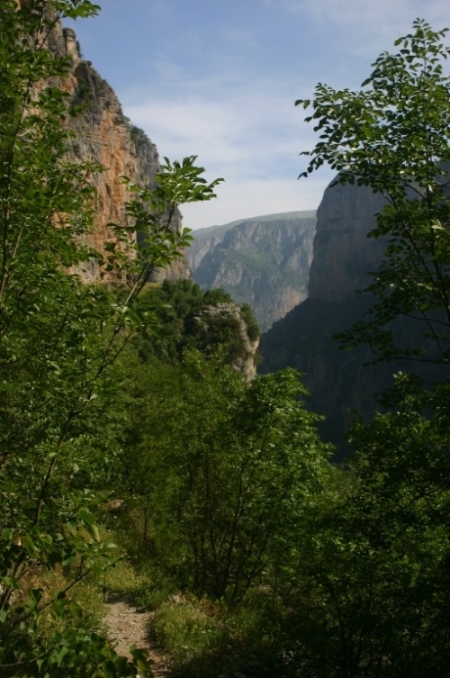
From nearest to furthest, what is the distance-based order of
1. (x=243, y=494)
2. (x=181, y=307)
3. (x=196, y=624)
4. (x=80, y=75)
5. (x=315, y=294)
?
(x=196, y=624) → (x=243, y=494) → (x=80, y=75) → (x=181, y=307) → (x=315, y=294)

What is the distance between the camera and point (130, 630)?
11.1 meters

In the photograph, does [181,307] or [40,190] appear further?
[181,307]

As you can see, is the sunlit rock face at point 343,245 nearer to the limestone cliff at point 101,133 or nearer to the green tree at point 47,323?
the limestone cliff at point 101,133

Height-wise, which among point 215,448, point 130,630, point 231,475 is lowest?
point 130,630

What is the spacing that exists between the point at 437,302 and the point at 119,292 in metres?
3.75

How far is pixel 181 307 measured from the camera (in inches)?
2618

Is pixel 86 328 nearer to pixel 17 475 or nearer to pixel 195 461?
pixel 17 475

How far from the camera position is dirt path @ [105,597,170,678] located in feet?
31.9

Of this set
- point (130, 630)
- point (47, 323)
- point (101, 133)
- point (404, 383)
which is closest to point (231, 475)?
point (130, 630)

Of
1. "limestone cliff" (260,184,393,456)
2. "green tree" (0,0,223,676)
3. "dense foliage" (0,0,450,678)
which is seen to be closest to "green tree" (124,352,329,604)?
"dense foliage" (0,0,450,678)

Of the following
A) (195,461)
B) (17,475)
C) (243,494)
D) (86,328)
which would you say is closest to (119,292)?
(86,328)

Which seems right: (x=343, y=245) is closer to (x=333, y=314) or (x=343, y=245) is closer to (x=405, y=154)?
(x=333, y=314)

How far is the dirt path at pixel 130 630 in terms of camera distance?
31.9ft

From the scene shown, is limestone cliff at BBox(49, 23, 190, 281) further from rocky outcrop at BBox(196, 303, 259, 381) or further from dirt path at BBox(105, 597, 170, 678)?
dirt path at BBox(105, 597, 170, 678)
